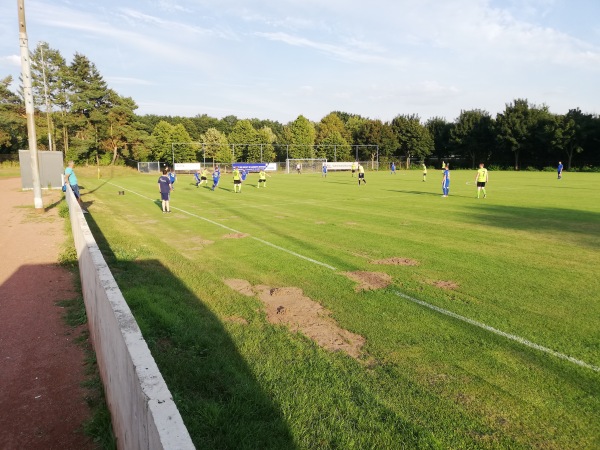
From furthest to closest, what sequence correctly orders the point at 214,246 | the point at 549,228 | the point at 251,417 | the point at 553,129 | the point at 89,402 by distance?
the point at 553,129 < the point at 549,228 < the point at 214,246 < the point at 89,402 < the point at 251,417

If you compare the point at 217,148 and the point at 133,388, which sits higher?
the point at 217,148

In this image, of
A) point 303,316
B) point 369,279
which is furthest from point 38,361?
point 369,279

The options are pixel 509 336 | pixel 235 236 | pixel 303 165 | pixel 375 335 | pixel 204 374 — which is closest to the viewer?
pixel 204 374

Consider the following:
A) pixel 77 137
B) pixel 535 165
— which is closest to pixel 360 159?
pixel 535 165

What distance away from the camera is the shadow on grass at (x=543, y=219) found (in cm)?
1312

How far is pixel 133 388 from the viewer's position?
2475mm

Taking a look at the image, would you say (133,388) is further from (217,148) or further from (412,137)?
(412,137)

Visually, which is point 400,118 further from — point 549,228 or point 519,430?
point 519,430

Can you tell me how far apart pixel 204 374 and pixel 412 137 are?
83.7 metres

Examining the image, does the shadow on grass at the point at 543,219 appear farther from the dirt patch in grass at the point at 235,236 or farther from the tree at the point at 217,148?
the tree at the point at 217,148

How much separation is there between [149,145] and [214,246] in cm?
6383

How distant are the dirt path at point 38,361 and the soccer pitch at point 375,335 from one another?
36.1 inches

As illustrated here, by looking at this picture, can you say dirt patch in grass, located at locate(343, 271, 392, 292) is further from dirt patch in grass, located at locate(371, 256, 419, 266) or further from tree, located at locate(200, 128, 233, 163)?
tree, located at locate(200, 128, 233, 163)

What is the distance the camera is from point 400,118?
84875mm
